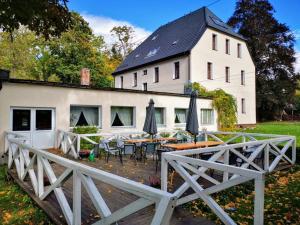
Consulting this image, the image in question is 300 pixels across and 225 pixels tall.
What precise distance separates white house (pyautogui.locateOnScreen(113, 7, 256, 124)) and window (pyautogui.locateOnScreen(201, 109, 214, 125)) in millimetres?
3536

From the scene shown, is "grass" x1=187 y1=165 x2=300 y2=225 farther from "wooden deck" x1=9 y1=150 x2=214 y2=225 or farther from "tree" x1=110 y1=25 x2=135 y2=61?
"tree" x1=110 y1=25 x2=135 y2=61

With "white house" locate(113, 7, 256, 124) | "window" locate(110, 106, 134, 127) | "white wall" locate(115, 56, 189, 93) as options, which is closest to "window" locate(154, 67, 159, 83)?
"white house" locate(113, 7, 256, 124)

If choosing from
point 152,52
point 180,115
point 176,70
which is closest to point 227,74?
point 176,70

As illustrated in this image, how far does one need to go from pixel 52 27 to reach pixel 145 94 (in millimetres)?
8952

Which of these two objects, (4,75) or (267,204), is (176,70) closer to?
(4,75)

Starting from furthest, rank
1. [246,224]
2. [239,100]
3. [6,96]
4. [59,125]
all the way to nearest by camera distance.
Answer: [239,100], [59,125], [6,96], [246,224]

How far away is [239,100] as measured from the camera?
2570cm

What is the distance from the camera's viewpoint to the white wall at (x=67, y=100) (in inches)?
398

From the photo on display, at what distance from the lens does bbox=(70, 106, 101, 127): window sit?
40.4ft

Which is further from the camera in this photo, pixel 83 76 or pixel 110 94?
pixel 83 76

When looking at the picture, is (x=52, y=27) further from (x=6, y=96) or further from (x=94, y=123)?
(x=94, y=123)

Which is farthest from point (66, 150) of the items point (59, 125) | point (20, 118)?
point (20, 118)

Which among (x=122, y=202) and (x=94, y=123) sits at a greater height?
(x=94, y=123)

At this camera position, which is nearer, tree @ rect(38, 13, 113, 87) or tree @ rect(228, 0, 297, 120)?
tree @ rect(38, 13, 113, 87)
